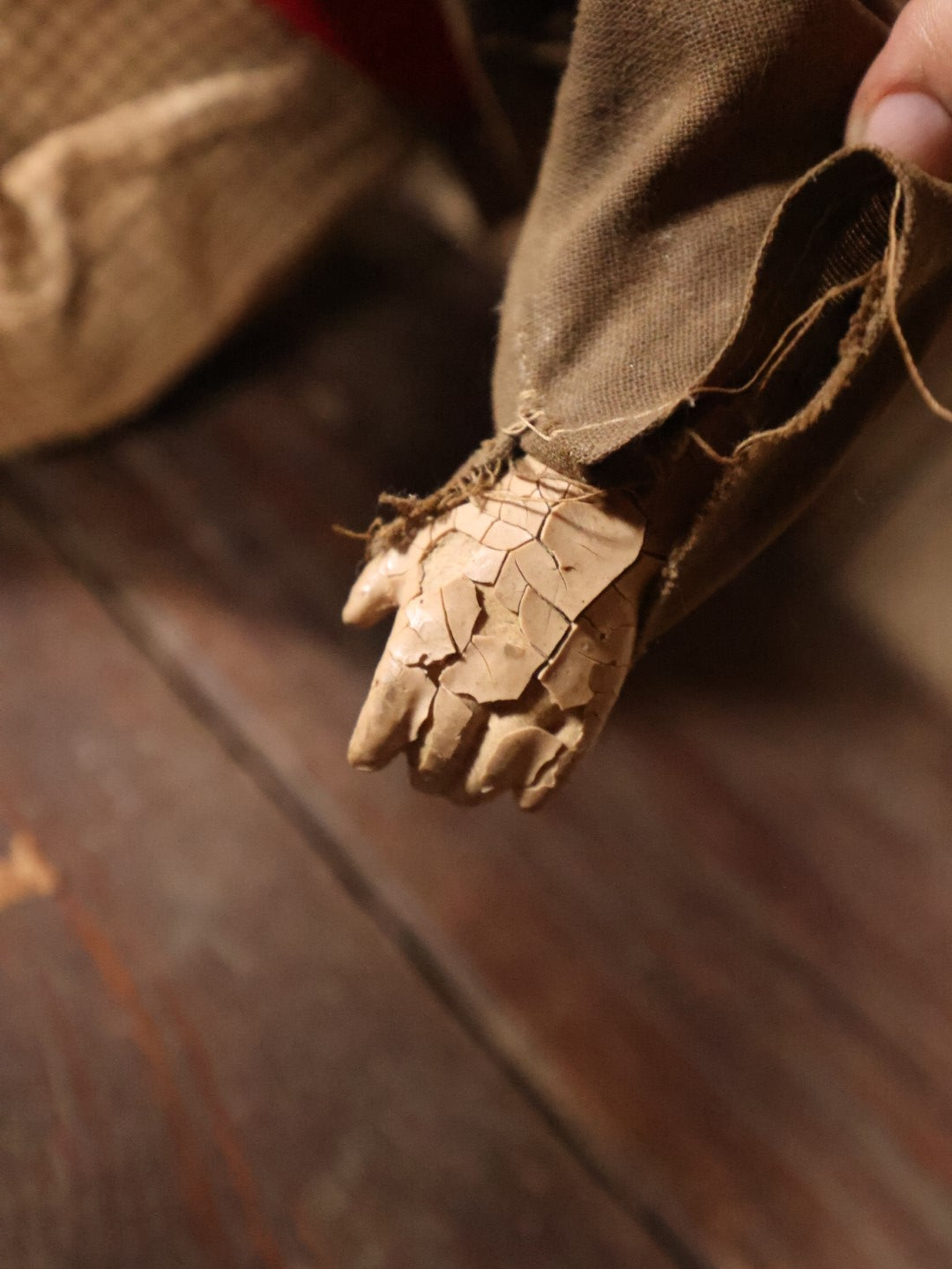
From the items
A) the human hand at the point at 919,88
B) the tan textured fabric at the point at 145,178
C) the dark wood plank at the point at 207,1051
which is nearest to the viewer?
the human hand at the point at 919,88

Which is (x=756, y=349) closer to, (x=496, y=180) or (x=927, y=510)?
(x=927, y=510)

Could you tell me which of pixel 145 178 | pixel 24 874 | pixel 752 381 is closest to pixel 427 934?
pixel 24 874

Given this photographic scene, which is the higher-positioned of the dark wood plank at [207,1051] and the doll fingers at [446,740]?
the doll fingers at [446,740]

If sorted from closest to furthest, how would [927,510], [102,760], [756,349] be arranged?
[756,349] → [927,510] → [102,760]

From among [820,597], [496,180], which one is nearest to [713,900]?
[820,597]

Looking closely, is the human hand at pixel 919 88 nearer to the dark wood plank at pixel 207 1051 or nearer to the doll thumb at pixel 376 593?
the doll thumb at pixel 376 593

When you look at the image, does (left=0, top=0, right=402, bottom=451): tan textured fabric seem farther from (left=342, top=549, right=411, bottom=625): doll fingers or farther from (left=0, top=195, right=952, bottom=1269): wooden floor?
(left=342, top=549, right=411, bottom=625): doll fingers

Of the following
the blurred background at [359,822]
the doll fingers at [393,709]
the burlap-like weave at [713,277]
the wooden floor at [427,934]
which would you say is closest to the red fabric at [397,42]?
the blurred background at [359,822]
